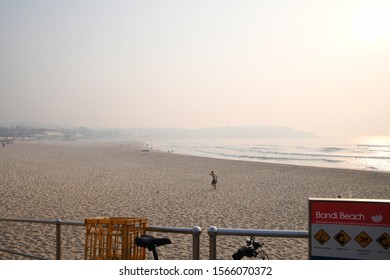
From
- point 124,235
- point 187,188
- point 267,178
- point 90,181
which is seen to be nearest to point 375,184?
point 267,178

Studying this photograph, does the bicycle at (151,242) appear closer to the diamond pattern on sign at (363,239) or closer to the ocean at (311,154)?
the diamond pattern on sign at (363,239)

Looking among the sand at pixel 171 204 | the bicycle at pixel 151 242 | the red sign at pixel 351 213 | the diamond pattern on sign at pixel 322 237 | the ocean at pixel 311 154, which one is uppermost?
the red sign at pixel 351 213

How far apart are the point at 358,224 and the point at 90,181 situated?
1944cm

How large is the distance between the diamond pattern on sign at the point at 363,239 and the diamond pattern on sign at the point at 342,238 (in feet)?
0.22

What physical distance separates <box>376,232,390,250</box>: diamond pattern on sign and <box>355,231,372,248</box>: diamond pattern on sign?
6 cm

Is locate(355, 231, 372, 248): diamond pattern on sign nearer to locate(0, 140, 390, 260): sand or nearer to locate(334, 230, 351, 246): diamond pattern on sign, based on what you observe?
locate(334, 230, 351, 246): diamond pattern on sign

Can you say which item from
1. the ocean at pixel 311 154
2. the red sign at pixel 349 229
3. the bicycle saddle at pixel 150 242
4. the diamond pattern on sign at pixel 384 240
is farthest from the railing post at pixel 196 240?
the ocean at pixel 311 154

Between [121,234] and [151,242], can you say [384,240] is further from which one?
[121,234]

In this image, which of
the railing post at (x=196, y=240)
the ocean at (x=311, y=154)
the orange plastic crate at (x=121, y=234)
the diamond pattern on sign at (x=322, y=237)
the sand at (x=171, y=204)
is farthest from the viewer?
the ocean at (x=311, y=154)

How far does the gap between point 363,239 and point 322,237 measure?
0.28 meters

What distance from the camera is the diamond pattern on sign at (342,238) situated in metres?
2.63

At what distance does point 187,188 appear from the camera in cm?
1886

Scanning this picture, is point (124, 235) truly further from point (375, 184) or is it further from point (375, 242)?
point (375, 184)
